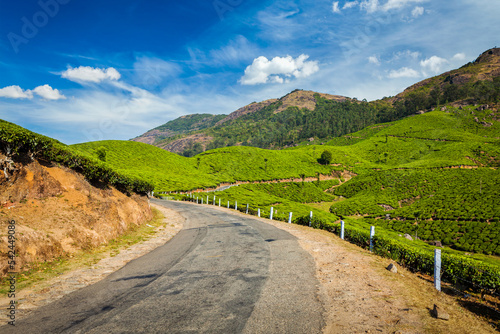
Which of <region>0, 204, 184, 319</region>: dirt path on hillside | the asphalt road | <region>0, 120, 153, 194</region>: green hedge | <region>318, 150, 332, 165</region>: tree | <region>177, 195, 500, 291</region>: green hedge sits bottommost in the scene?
<region>0, 204, 184, 319</region>: dirt path on hillside

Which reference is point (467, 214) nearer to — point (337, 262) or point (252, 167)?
point (337, 262)

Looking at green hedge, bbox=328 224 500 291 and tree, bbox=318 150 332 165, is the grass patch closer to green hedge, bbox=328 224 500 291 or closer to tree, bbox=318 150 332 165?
green hedge, bbox=328 224 500 291

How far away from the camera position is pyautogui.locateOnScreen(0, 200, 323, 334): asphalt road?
4633 mm

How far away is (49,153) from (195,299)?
10.3 metres

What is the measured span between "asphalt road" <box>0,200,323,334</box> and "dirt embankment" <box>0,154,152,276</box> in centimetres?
263

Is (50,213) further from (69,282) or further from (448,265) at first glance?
(448,265)

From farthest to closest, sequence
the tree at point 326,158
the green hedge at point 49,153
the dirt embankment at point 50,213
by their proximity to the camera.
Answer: the tree at point 326,158 < the green hedge at point 49,153 < the dirt embankment at point 50,213

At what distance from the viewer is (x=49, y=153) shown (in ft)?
36.3

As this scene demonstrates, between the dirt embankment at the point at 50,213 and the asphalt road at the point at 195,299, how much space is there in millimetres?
2634

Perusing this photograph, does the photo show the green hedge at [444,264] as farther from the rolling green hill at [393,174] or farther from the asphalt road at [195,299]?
the rolling green hill at [393,174]

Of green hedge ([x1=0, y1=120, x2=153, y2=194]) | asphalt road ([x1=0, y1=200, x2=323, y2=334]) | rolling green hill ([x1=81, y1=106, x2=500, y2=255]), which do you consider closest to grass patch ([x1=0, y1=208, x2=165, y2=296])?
asphalt road ([x1=0, y1=200, x2=323, y2=334])

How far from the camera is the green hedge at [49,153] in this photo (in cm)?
912

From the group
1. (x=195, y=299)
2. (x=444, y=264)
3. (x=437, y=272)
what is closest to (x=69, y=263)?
(x=195, y=299)

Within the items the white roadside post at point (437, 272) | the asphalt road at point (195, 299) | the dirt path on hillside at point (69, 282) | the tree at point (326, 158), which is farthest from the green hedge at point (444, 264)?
the tree at point (326, 158)
